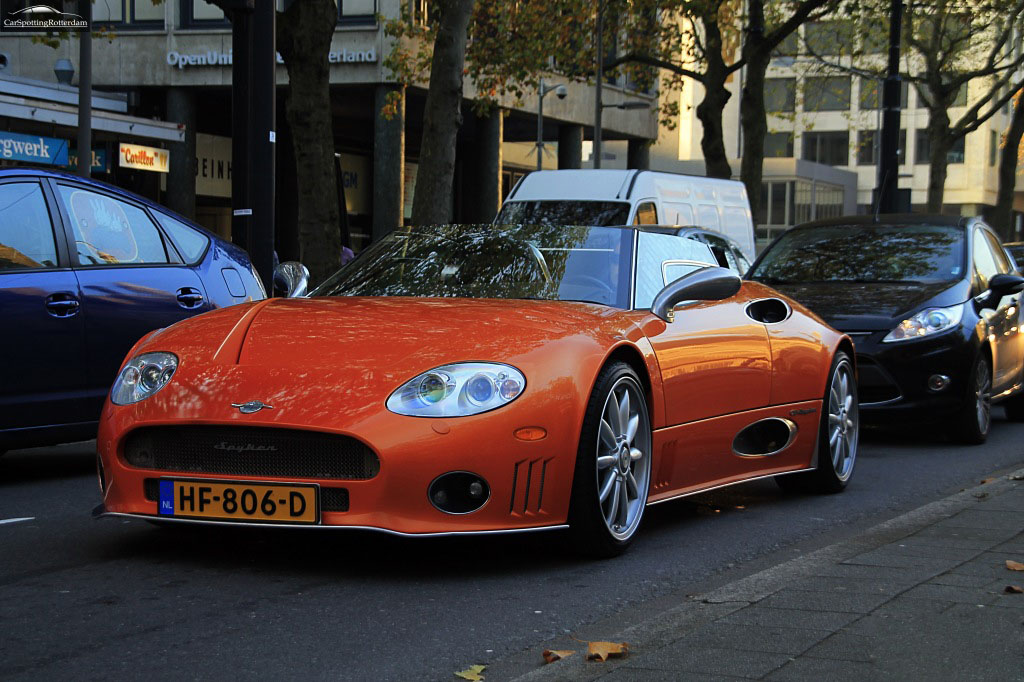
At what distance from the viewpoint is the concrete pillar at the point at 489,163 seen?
141 feet

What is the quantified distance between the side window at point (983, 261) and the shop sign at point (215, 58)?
26856mm

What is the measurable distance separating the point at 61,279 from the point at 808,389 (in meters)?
3.77

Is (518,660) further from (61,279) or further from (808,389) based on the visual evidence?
(61,279)

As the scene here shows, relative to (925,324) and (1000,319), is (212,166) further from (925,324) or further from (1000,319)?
(925,324)

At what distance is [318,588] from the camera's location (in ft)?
15.7

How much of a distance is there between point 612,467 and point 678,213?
41.5ft

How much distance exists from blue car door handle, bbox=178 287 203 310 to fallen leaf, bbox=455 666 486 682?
4543 mm

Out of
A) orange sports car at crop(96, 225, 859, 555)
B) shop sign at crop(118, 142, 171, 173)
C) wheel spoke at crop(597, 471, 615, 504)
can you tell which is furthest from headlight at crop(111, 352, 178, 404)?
shop sign at crop(118, 142, 171, 173)

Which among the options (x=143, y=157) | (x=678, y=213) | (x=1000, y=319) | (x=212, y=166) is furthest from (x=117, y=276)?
(x=212, y=166)

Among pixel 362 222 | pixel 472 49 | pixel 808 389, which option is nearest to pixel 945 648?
pixel 808 389

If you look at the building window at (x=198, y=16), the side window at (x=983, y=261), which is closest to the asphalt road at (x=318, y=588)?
the side window at (x=983, y=261)

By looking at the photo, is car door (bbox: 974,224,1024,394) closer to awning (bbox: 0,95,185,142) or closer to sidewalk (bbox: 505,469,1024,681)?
sidewalk (bbox: 505,469,1024,681)

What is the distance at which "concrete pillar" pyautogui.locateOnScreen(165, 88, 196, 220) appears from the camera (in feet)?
121

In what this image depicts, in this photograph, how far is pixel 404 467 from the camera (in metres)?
4.79
